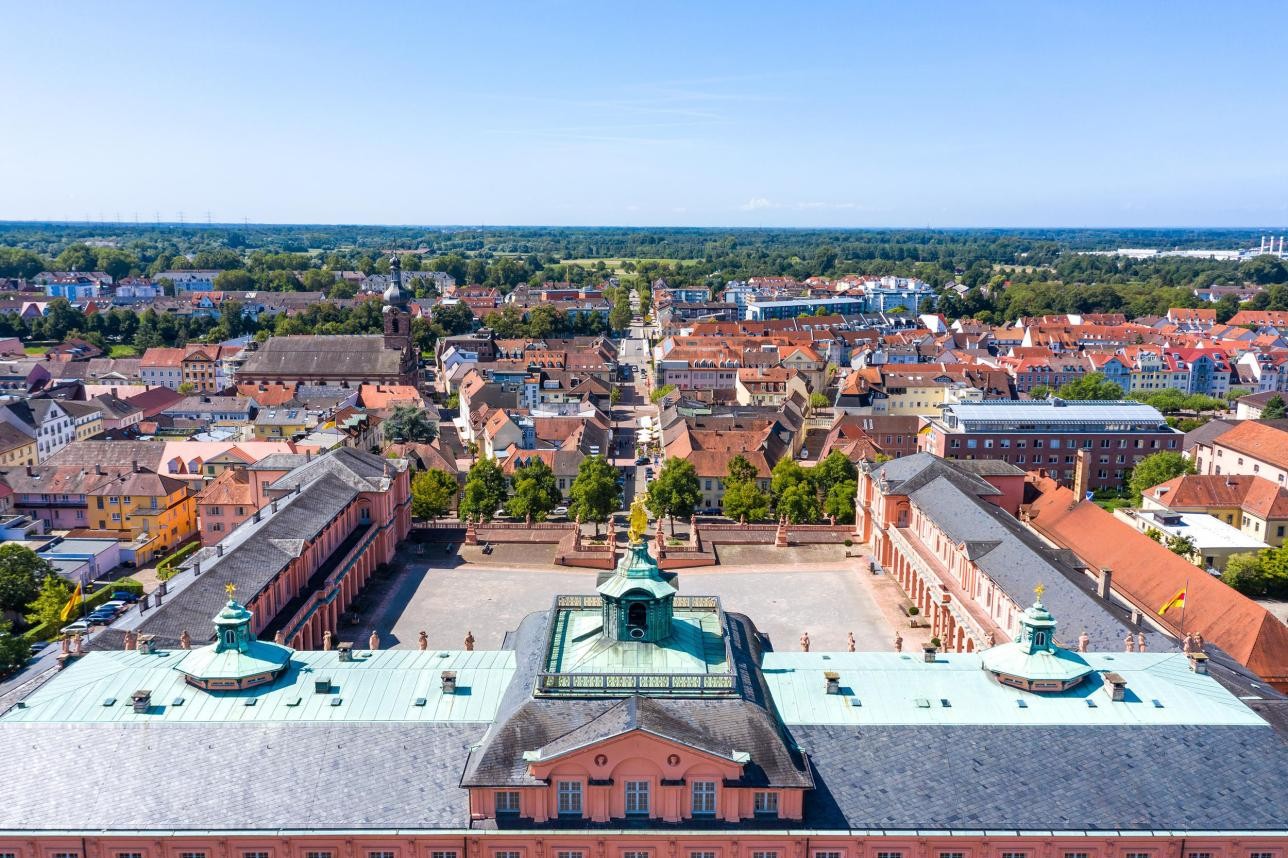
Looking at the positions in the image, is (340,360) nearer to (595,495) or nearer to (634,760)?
(595,495)

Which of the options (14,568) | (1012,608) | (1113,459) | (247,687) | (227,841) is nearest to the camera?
(227,841)

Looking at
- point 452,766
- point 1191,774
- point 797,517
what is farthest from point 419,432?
point 1191,774

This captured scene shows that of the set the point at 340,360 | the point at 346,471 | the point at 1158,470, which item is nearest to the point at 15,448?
the point at 346,471

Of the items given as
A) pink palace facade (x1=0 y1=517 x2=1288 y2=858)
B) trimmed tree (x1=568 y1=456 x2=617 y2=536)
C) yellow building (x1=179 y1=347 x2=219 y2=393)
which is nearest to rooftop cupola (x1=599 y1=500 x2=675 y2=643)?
pink palace facade (x1=0 y1=517 x2=1288 y2=858)

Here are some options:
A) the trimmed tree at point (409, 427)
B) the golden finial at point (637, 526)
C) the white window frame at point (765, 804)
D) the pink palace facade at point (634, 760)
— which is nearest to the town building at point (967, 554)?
the pink palace facade at point (634, 760)

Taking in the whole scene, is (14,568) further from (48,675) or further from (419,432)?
(419,432)
